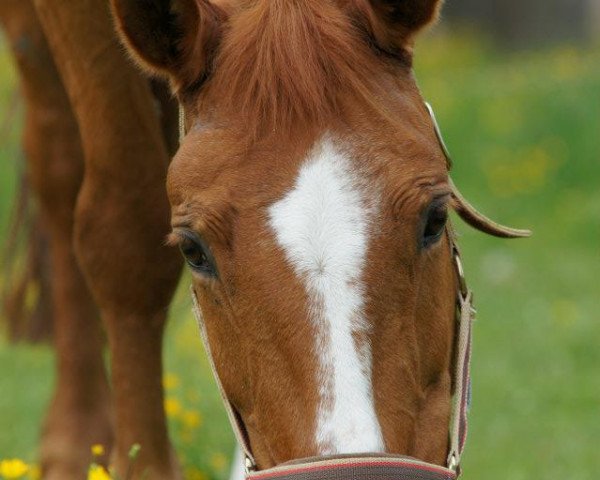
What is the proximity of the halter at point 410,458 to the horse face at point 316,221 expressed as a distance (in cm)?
3

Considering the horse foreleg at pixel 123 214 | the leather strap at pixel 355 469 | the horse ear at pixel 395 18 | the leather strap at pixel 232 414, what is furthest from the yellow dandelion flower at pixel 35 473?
the horse ear at pixel 395 18

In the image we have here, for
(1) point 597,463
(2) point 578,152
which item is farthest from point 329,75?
(2) point 578,152

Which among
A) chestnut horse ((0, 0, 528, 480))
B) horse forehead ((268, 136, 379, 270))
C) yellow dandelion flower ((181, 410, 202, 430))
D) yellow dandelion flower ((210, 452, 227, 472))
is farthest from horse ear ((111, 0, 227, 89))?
yellow dandelion flower ((210, 452, 227, 472))

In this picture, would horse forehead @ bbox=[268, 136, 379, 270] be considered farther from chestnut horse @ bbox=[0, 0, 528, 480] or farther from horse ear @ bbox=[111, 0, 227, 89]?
horse ear @ bbox=[111, 0, 227, 89]

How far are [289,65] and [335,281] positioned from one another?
55cm

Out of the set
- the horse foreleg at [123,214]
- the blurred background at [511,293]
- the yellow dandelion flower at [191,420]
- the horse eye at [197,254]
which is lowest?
the blurred background at [511,293]

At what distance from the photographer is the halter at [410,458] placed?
8.55 feet

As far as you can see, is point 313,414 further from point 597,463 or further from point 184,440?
point 597,463

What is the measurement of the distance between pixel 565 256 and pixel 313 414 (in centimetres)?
755

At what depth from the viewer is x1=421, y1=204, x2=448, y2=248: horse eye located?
291cm

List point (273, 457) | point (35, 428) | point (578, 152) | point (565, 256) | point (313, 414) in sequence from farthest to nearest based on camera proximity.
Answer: point (578, 152) → point (565, 256) → point (35, 428) → point (273, 457) → point (313, 414)

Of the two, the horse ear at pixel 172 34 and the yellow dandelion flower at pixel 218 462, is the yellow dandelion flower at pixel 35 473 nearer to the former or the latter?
the yellow dandelion flower at pixel 218 462

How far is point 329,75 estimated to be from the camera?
2.98m

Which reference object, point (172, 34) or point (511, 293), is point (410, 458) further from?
point (511, 293)
